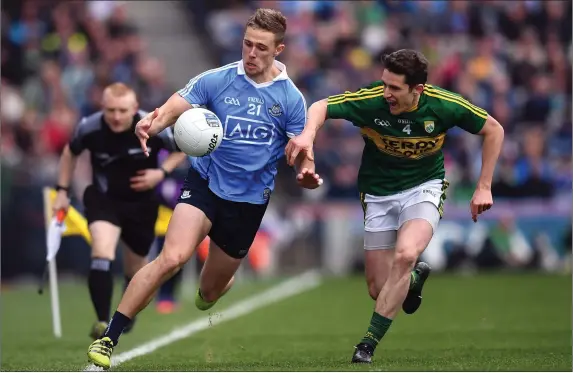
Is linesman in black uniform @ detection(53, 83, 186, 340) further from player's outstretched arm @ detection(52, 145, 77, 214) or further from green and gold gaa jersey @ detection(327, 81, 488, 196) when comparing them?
green and gold gaa jersey @ detection(327, 81, 488, 196)

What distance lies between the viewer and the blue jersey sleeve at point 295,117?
9.28 meters

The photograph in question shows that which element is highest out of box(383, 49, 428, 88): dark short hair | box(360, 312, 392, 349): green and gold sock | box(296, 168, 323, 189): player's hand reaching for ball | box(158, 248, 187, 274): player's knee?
box(383, 49, 428, 88): dark short hair

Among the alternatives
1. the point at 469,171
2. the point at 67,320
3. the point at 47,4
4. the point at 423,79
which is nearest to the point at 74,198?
the point at 67,320

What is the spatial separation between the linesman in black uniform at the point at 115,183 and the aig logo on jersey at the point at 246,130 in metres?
2.39

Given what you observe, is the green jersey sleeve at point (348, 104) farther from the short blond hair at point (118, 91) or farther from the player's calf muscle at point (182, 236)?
the short blond hair at point (118, 91)

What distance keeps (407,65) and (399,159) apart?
39.4 inches

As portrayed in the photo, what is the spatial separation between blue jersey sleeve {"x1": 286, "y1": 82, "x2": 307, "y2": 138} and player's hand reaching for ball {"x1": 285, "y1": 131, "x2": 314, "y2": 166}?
0.40 meters

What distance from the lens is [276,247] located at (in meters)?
22.8

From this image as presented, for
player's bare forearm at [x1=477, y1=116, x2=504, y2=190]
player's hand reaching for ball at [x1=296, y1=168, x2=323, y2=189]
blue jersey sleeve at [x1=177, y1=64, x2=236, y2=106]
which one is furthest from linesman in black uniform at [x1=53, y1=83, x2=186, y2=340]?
player's bare forearm at [x1=477, y1=116, x2=504, y2=190]

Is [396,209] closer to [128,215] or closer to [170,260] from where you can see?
[170,260]

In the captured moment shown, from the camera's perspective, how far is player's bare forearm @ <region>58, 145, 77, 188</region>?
11.7 metres

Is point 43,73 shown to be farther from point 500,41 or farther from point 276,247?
point 500,41

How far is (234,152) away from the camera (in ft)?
30.4

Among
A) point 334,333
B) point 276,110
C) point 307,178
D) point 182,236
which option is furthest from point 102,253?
point 307,178
